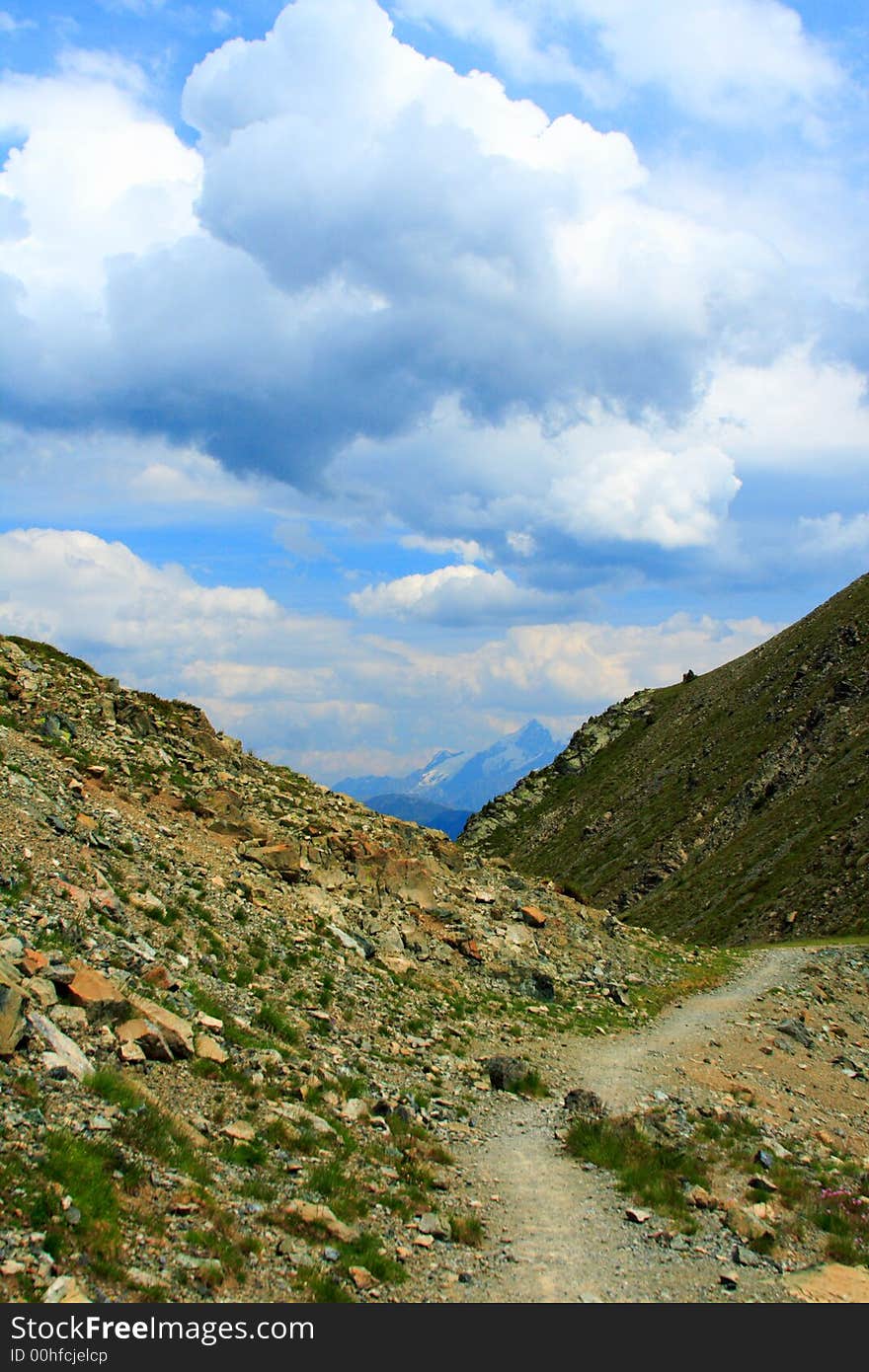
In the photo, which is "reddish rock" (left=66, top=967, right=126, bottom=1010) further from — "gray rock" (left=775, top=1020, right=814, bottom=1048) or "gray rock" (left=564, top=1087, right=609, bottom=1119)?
"gray rock" (left=775, top=1020, right=814, bottom=1048)

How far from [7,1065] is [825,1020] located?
3025 cm

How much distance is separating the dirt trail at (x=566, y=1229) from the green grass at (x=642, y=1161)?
392 millimetres

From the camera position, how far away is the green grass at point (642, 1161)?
47.7 feet

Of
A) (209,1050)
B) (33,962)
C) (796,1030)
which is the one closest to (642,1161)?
(209,1050)

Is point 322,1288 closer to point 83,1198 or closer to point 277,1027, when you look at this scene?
point 83,1198

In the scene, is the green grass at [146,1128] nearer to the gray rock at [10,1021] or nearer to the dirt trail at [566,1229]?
the gray rock at [10,1021]

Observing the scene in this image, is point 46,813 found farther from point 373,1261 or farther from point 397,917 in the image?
point 373,1261

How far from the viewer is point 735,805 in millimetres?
97000

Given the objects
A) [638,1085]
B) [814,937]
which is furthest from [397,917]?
[814,937]

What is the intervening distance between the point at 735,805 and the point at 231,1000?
88.5m

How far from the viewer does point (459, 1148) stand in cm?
1673

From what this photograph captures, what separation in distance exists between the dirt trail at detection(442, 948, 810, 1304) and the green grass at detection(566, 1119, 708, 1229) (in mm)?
392

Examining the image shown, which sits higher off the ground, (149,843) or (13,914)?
(149,843)

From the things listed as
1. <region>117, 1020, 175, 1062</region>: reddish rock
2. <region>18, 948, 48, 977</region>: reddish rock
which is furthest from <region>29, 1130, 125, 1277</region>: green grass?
<region>18, 948, 48, 977</region>: reddish rock
